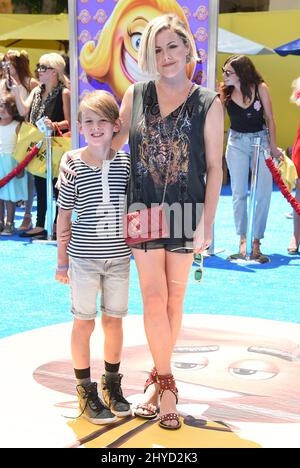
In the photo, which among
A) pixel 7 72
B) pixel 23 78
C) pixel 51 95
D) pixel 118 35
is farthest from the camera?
pixel 23 78

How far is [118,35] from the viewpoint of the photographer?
5.92m

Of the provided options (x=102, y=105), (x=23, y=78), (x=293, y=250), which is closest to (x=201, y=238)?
(x=102, y=105)

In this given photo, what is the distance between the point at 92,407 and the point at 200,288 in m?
2.51

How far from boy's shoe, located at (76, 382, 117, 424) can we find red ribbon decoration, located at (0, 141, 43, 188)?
4.24 meters

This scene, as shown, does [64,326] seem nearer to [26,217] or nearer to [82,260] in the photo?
[82,260]

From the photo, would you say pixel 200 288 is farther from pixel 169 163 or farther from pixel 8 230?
pixel 8 230

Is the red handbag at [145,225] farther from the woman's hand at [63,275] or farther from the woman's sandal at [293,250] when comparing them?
the woman's sandal at [293,250]

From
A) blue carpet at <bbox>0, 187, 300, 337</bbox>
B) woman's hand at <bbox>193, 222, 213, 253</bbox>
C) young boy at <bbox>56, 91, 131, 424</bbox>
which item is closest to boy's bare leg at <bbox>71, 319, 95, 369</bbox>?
young boy at <bbox>56, 91, 131, 424</bbox>

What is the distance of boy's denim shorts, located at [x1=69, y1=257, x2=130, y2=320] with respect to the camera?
284cm

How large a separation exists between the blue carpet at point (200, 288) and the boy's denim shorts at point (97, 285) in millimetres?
1427

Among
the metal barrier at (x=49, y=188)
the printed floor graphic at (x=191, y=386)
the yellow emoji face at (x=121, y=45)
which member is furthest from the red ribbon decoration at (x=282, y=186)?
the metal barrier at (x=49, y=188)

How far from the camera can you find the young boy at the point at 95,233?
9.29 feet

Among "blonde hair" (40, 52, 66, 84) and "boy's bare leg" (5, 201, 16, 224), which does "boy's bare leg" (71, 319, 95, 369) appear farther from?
"boy's bare leg" (5, 201, 16, 224)

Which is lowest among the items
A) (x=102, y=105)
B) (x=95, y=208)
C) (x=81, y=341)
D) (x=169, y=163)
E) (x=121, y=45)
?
(x=81, y=341)
